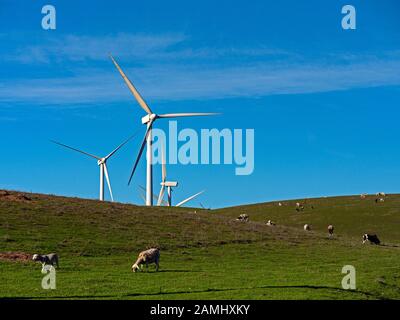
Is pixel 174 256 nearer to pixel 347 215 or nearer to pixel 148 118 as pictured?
pixel 148 118

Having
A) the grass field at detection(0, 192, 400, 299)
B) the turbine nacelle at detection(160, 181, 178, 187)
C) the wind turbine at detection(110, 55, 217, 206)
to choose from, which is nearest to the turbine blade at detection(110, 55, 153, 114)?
the wind turbine at detection(110, 55, 217, 206)

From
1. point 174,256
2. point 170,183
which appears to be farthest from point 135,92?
point 174,256

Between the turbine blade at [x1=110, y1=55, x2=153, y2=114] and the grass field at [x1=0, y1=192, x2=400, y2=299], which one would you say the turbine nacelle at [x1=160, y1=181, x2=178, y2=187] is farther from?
the grass field at [x1=0, y1=192, x2=400, y2=299]

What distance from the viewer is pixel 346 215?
94250 mm

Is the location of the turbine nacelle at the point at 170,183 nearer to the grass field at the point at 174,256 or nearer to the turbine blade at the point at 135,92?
the turbine blade at the point at 135,92

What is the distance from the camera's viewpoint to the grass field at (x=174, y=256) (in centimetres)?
2630

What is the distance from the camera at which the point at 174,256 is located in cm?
4159

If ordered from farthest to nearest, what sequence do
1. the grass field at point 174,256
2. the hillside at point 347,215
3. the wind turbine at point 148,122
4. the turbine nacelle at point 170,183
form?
the turbine nacelle at point 170,183, the hillside at point 347,215, the wind turbine at point 148,122, the grass field at point 174,256

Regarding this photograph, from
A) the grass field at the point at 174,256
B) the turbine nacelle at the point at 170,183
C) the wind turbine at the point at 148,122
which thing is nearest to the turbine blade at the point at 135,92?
the wind turbine at the point at 148,122

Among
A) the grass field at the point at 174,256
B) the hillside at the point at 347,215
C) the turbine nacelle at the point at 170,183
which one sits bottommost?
the grass field at the point at 174,256

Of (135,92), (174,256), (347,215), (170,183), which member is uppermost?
(135,92)

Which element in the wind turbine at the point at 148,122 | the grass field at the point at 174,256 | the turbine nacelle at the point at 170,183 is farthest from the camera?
the turbine nacelle at the point at 170,183

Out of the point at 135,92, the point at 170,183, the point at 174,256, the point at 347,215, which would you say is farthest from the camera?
the point at 170,183

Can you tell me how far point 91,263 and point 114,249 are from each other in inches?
257
